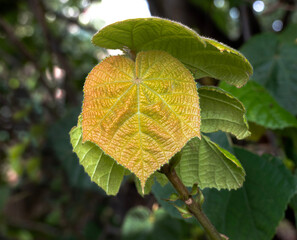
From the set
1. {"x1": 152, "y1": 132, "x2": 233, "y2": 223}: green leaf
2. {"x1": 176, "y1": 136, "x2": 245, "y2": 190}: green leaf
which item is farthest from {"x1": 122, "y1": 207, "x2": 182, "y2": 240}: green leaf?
{"x1": 176, "y1": 136, "x2": 245, "y2": 190}: green leaf

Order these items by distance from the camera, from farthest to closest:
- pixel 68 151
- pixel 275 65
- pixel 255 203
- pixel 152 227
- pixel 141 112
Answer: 1. pixel 68 151
2. pixel 152 227
3. pixel 275 65
4. pixel 255 203
5. pixel 141 112

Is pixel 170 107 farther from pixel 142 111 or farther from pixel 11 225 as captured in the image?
pixel 11 225

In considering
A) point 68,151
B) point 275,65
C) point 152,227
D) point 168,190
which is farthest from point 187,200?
point 68,151

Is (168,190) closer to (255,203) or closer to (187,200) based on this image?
(255,203)

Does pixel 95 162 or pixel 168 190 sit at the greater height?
pixel 95 162

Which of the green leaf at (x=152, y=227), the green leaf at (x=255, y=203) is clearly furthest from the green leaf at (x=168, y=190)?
the green leaf at (x=152, y=227)

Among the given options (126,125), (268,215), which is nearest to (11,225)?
(268,215)

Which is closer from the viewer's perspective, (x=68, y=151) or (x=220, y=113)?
(x=220, y=113)

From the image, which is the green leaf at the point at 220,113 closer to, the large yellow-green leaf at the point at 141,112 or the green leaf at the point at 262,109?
the large yellow-green leaf at the point at 141,112
